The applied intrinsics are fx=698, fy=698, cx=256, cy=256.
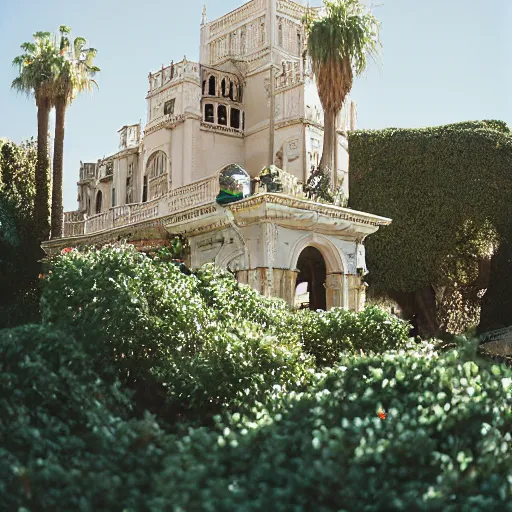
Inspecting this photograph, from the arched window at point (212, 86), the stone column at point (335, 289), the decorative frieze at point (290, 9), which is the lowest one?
the stone column at point (335, 289)

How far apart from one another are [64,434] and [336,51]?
16.2 m

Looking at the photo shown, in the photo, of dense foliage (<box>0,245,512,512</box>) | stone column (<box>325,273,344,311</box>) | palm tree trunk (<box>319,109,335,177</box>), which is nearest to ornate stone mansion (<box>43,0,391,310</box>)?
stone column (<box>325,273,344,311</box>)

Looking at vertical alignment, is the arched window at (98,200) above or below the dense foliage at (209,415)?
above

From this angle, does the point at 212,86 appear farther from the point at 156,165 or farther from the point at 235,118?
the point at 156,165

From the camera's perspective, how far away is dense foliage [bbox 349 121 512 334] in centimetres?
2466

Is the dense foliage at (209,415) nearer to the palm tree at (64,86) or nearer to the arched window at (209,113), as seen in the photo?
the palm tree at (64,86)

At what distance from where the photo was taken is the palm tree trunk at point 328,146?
1994 centimetres

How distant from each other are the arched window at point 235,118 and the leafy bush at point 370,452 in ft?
77.2

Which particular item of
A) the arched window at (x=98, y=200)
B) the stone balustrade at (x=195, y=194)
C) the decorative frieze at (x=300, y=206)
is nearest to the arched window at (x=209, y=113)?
the arched window at (x=98, y=200)

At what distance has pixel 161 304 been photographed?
8719mm

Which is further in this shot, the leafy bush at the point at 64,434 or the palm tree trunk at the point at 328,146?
the palm tree trunk at the point at 328,146

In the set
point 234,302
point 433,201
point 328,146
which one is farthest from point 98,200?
point 234,302

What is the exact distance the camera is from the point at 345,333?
1127 cm

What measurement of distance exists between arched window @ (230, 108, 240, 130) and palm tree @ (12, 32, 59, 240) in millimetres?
7114
